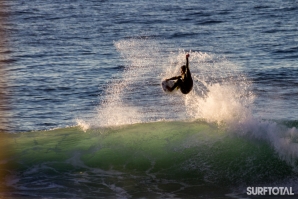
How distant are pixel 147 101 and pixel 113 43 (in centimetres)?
1310

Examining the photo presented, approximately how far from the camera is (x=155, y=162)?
70.5ft

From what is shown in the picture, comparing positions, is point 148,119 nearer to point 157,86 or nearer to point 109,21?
point 157,86

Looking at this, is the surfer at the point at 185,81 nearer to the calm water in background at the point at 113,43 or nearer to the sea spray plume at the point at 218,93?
the sea spray plume at the point at 218,93

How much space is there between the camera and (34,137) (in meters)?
24.9

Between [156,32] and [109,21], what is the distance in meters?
6.05

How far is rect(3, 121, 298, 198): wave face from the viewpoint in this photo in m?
19.7

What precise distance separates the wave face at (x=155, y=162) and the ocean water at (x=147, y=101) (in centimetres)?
4

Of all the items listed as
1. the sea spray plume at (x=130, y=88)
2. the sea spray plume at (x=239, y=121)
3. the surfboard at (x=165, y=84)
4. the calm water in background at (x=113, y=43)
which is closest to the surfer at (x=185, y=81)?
the surfboard at (x=165, y=84)

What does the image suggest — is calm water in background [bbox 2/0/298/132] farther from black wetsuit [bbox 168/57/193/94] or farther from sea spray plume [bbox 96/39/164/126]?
black wetsuit [bbox 168/57/193/94]

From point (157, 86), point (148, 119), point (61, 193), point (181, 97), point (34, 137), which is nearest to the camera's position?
point (61, 193)

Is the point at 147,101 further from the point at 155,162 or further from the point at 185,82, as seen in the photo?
the point at 185,82

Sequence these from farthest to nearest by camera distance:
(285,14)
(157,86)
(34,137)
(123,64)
Result: (285,14) → (123,64) → (157,86) → (34,137)

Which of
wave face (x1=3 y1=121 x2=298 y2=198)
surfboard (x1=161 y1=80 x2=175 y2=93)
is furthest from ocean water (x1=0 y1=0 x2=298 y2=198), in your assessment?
surfboard (x1=161 y1=80 x2=175 y2=93)

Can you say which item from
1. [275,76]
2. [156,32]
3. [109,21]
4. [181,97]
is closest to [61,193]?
[181,97]
